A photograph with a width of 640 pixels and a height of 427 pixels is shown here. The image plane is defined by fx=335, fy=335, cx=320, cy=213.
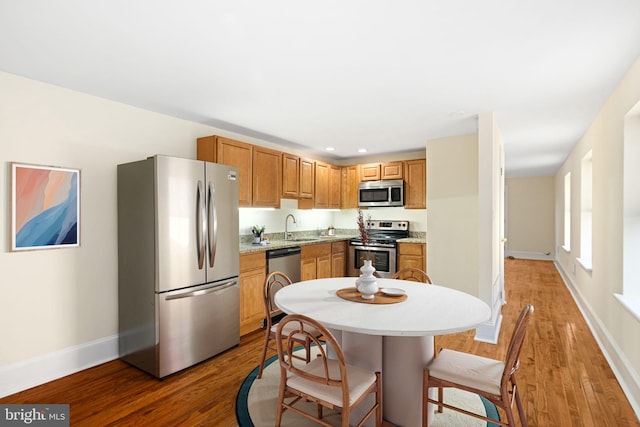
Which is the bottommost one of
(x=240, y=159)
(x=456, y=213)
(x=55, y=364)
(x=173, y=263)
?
(x=55, y=364)

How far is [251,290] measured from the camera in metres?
3.74

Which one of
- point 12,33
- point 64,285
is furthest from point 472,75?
point 64,285

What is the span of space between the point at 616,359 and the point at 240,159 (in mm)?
4097

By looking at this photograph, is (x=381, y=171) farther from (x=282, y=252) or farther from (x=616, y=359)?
(x=616, y=359)

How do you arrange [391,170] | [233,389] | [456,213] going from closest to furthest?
[233,389] < [456,213] < [391,170]

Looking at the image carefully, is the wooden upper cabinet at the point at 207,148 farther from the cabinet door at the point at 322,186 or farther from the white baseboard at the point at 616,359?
the white baseboard at the point at 616,359

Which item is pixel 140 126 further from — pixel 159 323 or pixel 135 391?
pixel 135 391

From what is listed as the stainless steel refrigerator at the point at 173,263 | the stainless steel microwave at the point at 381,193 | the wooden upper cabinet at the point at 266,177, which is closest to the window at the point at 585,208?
the stainless steel microwave at the point at 381,193

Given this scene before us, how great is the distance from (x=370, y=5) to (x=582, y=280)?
16.2ft

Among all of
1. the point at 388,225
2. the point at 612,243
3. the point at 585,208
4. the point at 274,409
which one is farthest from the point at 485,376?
the point at 585,208

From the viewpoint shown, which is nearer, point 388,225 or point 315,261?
point 315,261

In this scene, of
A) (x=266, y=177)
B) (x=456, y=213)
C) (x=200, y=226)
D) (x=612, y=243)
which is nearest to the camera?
(x=612, y=243)

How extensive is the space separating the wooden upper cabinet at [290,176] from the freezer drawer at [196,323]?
1.72 meters

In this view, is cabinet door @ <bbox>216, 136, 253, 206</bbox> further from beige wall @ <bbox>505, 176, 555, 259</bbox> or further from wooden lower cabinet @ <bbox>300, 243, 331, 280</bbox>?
beige wall @ <bbox>505, 176, 555, 259</bbox>
